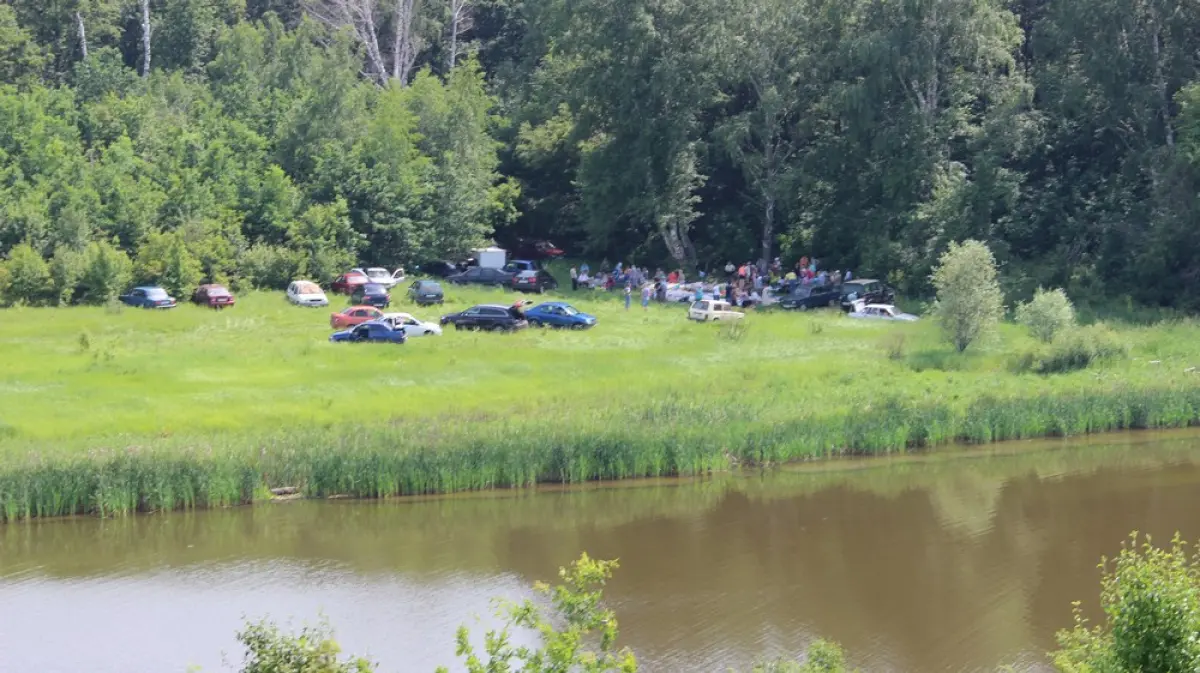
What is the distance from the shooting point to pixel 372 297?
56.6 meters

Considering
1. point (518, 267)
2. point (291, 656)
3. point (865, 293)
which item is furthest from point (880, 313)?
point (291, 656)

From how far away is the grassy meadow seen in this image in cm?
3469

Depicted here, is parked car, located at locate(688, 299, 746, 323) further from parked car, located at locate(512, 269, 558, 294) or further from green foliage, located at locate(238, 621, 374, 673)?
green foliage, located at locate(238, 621, 374, 673)

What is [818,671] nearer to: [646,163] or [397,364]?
[397,364]

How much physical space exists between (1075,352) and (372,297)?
26.4m

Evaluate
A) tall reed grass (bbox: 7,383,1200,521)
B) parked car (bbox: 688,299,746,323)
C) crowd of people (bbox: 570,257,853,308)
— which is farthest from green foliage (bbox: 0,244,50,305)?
parked car (bbox: 688,299,746,323)

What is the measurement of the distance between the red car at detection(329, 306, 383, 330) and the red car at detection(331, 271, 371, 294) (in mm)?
7385

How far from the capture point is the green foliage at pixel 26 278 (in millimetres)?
55312

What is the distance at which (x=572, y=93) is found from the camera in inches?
2689

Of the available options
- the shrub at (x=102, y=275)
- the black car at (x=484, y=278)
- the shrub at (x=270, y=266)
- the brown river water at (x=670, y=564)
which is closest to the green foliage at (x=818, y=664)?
the brown river water at (x=670, y=564)

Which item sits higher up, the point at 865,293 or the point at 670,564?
the point at 865,293

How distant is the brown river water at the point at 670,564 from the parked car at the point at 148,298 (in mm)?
23684

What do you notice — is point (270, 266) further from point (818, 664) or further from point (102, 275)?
point (818, 664)

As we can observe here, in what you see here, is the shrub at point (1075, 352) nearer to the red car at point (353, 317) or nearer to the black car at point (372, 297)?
the red car at point (353, 317)
